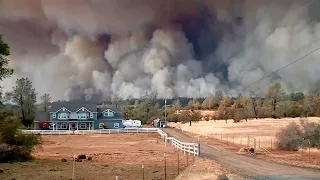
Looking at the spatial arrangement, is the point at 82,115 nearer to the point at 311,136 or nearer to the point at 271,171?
the point at 311,136

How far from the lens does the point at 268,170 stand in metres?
27.6

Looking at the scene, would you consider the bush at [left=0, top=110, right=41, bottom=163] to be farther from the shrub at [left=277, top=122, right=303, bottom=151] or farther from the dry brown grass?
the shrub at [left=277, top=122, right=303, bottom=151]

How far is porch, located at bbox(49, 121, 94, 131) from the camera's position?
11425cm

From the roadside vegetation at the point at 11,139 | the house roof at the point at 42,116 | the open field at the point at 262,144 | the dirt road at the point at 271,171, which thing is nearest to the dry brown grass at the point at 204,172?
the dirt road at the point at 271,171

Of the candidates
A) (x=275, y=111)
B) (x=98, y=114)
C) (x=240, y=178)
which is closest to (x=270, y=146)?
(x=240, y=178)

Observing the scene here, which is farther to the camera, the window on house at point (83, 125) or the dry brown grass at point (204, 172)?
the window on house at point (83, 125)

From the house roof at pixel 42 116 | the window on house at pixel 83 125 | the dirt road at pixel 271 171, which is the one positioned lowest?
the window on house at pixel 83 125

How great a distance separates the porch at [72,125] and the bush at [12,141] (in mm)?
76577

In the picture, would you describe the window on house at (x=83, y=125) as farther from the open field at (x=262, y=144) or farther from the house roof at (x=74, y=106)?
the open field at (x=262, y=144)

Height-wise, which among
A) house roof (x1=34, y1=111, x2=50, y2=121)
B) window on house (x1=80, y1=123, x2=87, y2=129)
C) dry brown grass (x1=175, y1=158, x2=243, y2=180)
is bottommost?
window on house (x1=80, y1=123, x2=87, y2=129)

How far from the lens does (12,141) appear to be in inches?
1508

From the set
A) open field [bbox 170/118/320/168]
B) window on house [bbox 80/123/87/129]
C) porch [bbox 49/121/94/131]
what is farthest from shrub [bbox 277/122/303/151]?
window on house [bbox 80/123/87/129]

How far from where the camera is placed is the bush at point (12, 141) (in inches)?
1452

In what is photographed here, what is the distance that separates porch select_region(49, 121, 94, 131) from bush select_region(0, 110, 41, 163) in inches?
3015
